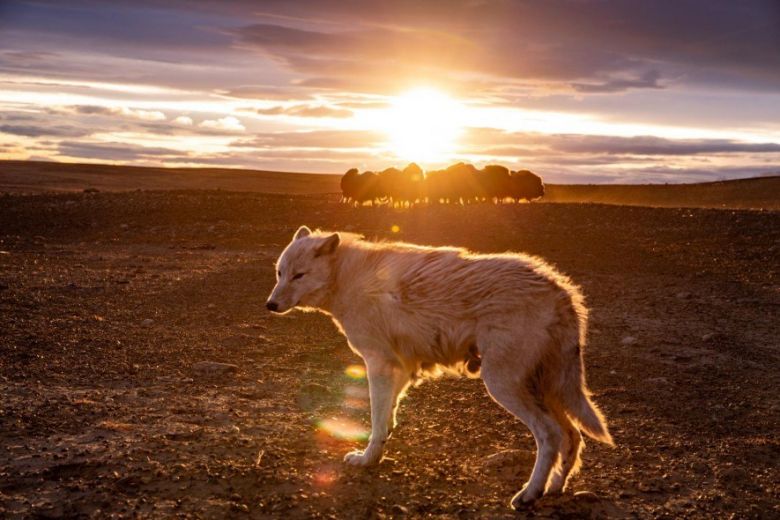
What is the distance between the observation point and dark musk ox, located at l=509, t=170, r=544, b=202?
48.3 meters

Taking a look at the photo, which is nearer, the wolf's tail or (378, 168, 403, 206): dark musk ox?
the wolf's tail

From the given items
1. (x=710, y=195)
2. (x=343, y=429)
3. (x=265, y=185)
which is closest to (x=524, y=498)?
(x=343, y=429)

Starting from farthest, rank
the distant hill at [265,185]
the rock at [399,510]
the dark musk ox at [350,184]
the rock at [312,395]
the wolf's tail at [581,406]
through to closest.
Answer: the distant hill at [265,185], the dark musk ox at [350,184], the rock at [312,395], the wolf's tail at [581,406], the rock at [399,510]

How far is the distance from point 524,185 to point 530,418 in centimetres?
4412

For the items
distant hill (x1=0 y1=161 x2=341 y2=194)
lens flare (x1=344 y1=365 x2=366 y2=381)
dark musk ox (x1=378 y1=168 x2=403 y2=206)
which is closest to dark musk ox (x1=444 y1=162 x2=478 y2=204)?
dark musk ox (x1=378 y1=168 x2=403 y2=206)

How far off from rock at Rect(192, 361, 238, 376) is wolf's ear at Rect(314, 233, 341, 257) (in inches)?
107

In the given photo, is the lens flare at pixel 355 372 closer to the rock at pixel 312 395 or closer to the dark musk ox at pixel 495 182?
the rock at pixel 312 395

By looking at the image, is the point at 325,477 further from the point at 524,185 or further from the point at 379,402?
the point at 524,185

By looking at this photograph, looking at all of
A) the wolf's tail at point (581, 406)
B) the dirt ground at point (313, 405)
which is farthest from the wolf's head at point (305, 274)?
the wolf's tail at point (581, 406)

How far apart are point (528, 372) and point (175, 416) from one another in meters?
3.62

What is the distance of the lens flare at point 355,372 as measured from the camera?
9216mm

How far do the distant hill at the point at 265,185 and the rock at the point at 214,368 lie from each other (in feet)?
122

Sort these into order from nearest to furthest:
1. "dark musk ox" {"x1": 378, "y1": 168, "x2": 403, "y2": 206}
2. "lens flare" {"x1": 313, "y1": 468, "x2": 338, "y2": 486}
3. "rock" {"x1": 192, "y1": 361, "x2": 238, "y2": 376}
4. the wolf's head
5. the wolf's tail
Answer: the wolf's tail
"lens flare" {"x1": 313, "y1": 468, "x2": 338, "y2": 486}
the wolf's head
"rock" {"x1": 192, "y1": 361, "x2": 238, "y2": 376}
"dark musk ox" {"x1": 378, "y1": 168, "x2": 403, "y2": 206}

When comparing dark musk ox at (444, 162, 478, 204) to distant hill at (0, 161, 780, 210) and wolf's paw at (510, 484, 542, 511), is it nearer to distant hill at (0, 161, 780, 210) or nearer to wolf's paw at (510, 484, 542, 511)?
distant hill at (0, 161, 780, 210)
